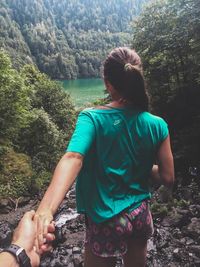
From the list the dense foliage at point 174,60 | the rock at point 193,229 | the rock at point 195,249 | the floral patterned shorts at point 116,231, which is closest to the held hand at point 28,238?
the floral patterned shorts at point 116,231

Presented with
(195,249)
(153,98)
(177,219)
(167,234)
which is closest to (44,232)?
(195,249)

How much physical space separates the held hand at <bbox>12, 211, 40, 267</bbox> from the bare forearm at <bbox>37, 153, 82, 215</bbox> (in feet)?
0.34

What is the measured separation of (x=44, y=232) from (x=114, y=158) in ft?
3.07

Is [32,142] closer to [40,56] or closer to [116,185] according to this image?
[116,185]

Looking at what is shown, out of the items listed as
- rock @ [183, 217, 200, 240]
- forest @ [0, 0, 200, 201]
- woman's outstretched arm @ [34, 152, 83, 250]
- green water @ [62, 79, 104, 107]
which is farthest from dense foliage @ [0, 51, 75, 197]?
green water @ [62, 79, 104, 107]

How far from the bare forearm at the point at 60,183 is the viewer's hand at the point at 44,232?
0.07m

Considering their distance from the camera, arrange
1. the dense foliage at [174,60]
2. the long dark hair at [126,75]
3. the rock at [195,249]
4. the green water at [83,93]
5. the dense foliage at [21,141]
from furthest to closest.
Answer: the green water at [83,93] → the dense foliage at [21,141] → the dense foliage at [174,60] → the rock at [195,249] → the long dark hair at [126,75]

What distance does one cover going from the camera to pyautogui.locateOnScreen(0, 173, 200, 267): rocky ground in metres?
8.67

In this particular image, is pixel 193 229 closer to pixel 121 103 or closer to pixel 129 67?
pixel 121 103

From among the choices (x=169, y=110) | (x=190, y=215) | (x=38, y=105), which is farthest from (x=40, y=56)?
(x=190, y=215)

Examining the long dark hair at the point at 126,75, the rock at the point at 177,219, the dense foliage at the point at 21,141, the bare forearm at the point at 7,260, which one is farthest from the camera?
the dense foliage at the point at 21,141

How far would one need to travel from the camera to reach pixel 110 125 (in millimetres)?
2549

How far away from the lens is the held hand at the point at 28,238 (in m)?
1.81

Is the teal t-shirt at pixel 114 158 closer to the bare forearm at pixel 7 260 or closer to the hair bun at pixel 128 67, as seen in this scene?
the hair bun at pixel 128 67
